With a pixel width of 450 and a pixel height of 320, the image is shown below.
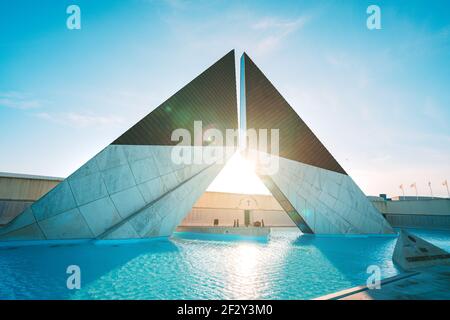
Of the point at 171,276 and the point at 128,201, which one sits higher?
the point at 128,201

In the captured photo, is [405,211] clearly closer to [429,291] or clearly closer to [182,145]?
[182,145]

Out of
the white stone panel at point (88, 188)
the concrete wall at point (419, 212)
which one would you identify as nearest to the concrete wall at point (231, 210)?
the concrete wall at point (419, 212)

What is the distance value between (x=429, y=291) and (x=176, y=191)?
10.3m

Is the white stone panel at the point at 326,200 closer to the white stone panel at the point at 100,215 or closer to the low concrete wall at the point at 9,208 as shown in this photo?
the white stone panel at the point at 100,215

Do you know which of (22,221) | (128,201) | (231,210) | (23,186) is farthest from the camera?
(231,210)

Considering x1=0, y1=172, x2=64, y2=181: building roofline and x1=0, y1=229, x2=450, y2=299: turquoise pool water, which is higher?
x1=0, y1=172, x2=64, y2=181: building roofline

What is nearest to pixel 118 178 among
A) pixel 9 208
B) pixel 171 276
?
pixel 171 276

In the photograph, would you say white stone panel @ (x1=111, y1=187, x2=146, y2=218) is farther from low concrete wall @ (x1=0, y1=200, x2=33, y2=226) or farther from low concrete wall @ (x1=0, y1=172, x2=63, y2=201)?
low concrete wall @ (x1=0, y1=200, x2=33, y2=226)

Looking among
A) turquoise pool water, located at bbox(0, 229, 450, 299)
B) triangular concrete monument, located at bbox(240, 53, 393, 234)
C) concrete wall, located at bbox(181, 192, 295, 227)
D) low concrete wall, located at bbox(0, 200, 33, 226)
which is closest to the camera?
turquoise pool water, located at bbox(0, 229, 450, 299)

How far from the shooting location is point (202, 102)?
45.9 feet

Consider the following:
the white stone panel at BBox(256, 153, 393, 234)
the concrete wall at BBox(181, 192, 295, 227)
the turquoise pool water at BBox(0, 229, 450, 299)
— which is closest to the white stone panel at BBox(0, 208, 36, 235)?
the turquoise pool water at BBox(0, 229, 450, 299)

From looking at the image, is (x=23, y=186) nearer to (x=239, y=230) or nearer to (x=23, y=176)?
(x=23, y=176)

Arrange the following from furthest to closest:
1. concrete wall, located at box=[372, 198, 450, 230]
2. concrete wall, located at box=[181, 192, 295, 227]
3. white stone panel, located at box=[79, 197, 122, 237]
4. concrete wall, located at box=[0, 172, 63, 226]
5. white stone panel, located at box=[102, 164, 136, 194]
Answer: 1. concrete wall, located at box=[372, 198, 450, 230]
2. concrete wall, located at box=[181, 192, 295, 227]
3. concrete wall, located at box=[0, 172, 63, 226]
4. white stone panel, located at box=[102, 164, 136, 194]
5. white stone panel, located at box=[79, 197, 122, 237]
